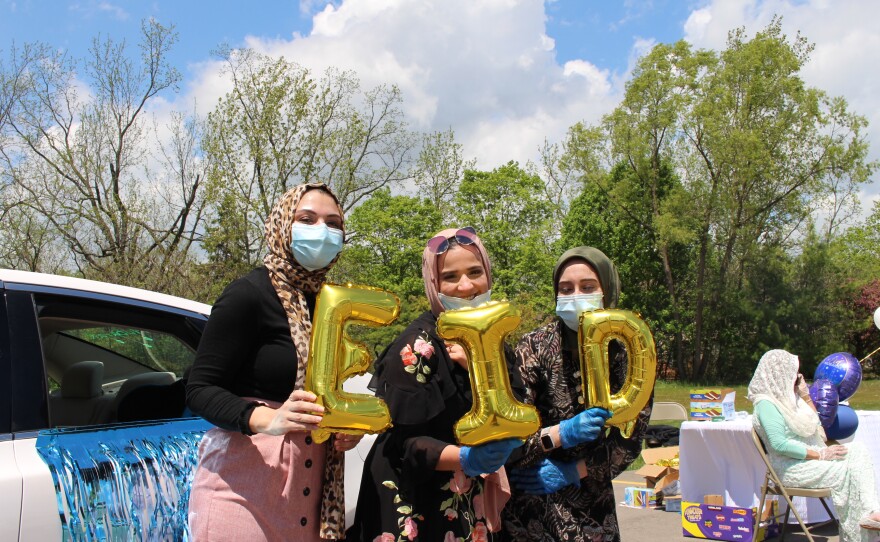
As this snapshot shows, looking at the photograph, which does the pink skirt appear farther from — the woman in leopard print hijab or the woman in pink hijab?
the woman in pink hijab

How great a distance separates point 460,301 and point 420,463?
0.48 metres

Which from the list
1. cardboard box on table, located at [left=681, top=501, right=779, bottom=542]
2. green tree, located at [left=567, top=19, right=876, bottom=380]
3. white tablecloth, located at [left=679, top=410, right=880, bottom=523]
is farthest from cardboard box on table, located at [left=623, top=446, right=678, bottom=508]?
green tree, located at [left=567, top=19, right=876, bottom=380]

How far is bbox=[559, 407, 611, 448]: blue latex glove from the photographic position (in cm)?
213

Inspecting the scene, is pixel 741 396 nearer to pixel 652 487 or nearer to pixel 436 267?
pixel 652 487

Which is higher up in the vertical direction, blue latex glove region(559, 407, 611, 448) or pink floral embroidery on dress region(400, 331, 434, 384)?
pink floral embroidery on dress region(400, 331, 434, 384)

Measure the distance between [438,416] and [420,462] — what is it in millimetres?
151

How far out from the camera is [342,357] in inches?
74.2

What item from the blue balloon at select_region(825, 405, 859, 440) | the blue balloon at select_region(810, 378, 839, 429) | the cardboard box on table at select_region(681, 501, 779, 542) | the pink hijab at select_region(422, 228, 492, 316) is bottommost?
the cardboard box on table at select_region(681, 501, 779, 542)

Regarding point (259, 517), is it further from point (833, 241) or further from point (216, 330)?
point (833, 241)

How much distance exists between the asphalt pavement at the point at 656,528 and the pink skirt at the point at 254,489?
4416 millimetres

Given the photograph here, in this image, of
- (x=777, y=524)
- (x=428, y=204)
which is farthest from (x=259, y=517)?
(x=428, y=204)

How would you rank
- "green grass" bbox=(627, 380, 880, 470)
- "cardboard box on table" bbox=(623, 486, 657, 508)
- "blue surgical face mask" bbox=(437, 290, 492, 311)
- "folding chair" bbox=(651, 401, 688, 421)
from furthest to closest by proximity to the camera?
"green grass" bbox=(627, 380, 880, 470) → "folding chair" bbox=(651, 401, 688, 421) → "cardboard box on table" bbox=(623, 486, 657, 508) → "blue surgical face mask" bbox=(437, 290, 492, 311)

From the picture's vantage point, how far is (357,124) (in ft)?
77.2

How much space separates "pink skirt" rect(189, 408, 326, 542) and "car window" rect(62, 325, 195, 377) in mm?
978
